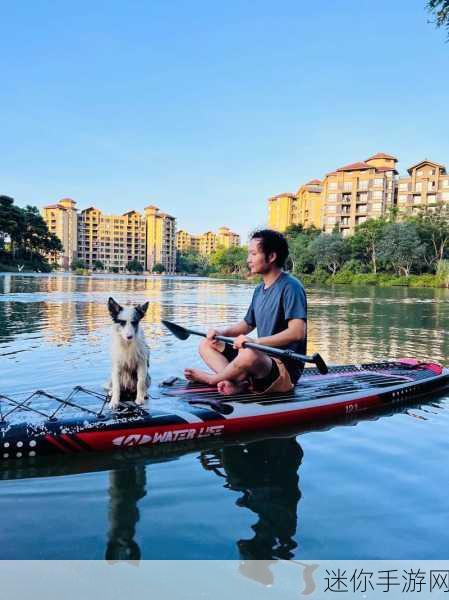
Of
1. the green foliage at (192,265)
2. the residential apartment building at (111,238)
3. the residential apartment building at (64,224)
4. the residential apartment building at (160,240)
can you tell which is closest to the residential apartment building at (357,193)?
the green foliage at (192,265)

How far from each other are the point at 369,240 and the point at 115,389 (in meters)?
62.2

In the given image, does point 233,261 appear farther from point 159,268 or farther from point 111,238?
point 111,238

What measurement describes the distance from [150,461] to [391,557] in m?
2.19

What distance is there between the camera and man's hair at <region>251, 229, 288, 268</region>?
510cm

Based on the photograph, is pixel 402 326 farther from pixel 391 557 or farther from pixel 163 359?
pixel 391 557

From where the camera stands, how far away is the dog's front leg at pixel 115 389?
459 centimetres

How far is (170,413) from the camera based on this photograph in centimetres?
465

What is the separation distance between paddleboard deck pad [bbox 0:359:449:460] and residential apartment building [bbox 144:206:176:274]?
585 feet

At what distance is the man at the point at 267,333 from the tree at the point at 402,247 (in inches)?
2168

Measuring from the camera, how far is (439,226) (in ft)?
193

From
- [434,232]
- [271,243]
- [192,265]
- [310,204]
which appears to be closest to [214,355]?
[271,243]

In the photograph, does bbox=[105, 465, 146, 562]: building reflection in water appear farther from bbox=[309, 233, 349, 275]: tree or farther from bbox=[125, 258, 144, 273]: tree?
bbox=[125, 258, 144, 273]: tree

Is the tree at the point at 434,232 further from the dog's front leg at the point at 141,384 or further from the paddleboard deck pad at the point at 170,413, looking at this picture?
the dog's front leg at the point at 141,384

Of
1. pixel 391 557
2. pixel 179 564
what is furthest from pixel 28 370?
pixel 391 557
